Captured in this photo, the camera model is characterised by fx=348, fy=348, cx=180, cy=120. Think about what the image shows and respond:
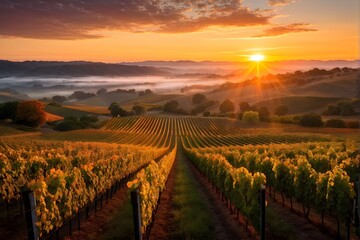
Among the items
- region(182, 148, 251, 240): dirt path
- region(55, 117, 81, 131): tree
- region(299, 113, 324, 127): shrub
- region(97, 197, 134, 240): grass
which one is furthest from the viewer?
region(55, 117, 81, 131): tree

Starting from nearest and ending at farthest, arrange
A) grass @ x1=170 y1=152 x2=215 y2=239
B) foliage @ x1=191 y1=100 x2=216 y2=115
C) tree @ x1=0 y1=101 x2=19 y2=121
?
grass @ x1=170 y1=152 x2=215 y2=239, tree @ x1=0 y1=101 x2=19 y2=121, foliage @ x1=191 y1=100 x2=216 y2=115

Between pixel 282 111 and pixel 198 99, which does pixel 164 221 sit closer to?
pixel 282 111

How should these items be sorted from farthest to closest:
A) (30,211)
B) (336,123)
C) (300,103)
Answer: (300,103)
(336,123)
(30,211)

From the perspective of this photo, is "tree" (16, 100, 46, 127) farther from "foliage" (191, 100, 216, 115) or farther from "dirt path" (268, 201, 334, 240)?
"dirt path" (268, 201, 334, 240)

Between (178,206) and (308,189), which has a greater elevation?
(308,189)

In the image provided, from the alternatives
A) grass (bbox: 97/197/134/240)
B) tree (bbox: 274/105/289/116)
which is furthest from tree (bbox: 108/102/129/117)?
grass (bbox: 97/197/134/240)

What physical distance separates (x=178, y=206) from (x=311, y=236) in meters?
6.97

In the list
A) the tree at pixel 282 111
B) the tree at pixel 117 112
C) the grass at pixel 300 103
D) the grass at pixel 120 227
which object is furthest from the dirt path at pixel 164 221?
the tree at pixel 117 112

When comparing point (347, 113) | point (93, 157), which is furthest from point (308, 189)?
point (347, 113)

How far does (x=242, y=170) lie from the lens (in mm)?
14664

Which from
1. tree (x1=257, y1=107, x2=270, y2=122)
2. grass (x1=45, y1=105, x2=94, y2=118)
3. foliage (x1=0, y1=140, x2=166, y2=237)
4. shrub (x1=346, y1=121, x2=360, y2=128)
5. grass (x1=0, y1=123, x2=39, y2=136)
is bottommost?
shrub (x1=346, y1=121, x2=360, y2=128)

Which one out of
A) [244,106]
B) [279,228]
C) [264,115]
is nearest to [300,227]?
[279,228]

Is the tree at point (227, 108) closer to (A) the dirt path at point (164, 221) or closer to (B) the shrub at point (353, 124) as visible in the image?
(B) the shrub at point (353, 124)

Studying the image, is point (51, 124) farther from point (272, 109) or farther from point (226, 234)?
point (226, 234)
